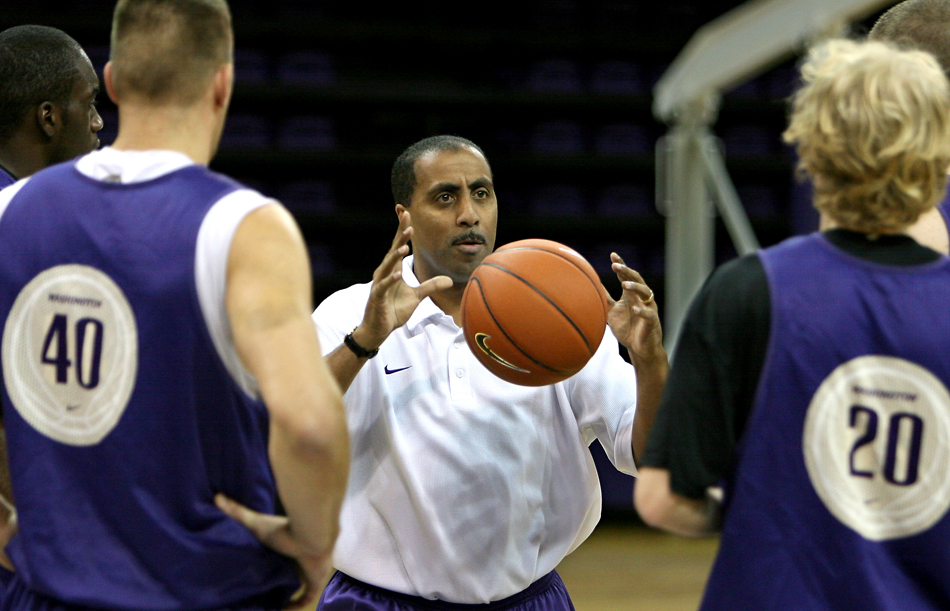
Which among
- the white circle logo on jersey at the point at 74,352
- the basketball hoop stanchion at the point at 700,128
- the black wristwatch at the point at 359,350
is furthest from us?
the basketball hoop stanchion at the point at 700,128

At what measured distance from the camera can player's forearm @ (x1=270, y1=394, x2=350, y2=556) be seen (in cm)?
152

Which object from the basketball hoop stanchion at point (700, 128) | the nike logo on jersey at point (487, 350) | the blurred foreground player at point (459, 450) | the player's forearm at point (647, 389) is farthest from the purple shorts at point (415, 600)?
the basketball hoop stanchion at point (700, 128)

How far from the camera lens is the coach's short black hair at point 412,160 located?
9.20ft

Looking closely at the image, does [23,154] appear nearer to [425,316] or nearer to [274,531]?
[425,316]

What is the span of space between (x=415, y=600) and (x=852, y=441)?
1253mm

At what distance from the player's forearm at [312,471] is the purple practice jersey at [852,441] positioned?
606 mm

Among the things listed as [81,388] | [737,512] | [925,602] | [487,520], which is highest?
[81,388]

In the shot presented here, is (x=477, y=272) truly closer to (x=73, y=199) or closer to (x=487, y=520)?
(x=487, y=520)

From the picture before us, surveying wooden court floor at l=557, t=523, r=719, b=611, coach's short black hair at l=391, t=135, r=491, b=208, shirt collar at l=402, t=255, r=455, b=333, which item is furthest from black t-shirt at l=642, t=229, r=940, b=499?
wooden court floor at l=557, t=523, r=719, b=611

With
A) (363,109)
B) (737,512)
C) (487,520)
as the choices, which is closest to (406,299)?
(487,520)

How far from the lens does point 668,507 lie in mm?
1562

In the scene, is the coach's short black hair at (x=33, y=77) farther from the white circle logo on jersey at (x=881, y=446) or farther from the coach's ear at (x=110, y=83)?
the white circle logo on jersey at (x=881, y=446)

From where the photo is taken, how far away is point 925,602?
1503mm

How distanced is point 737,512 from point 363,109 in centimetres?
755
